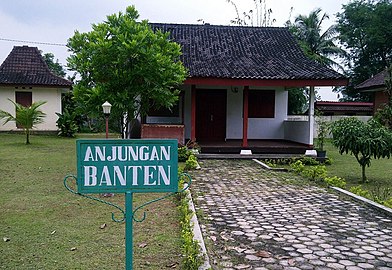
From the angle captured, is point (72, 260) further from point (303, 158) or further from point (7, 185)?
point (303, 158)

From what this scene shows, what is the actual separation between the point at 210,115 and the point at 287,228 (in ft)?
32.6

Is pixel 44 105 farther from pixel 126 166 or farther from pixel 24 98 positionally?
pixel 126 166

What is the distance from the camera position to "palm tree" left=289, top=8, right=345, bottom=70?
29469 mm

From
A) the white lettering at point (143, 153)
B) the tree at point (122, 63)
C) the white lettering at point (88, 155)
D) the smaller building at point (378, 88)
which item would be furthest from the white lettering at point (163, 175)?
the smaller building at point (378, 88)

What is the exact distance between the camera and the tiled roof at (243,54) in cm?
1225

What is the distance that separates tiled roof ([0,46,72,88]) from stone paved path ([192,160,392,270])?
48.6ft

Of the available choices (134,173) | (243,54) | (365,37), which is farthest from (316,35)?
(134,173)

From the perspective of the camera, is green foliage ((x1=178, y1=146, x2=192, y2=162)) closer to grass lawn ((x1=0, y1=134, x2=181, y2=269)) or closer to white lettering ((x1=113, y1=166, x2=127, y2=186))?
grass lawn ((x1=0, y1=134, x2=181, y2=269))

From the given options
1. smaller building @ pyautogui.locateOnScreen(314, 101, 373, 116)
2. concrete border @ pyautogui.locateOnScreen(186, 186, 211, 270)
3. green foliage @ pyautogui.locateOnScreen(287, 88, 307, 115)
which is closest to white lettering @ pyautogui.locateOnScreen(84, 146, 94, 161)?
concrete border @ pyautogui.locateOnScreen(186, 186, 211, 270)

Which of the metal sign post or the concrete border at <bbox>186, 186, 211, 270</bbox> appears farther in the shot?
the concrete border at <bbox>186, 186, 211, 270</bbox>

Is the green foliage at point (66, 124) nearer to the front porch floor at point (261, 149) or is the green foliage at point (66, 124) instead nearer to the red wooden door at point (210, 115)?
the red wooden door at point (210, 115)

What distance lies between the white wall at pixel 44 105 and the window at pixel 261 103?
11169 millimetres

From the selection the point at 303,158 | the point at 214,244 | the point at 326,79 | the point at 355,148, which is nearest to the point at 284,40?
the point at 326,79

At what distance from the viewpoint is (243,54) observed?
1435 cm
